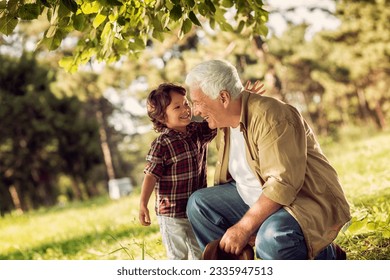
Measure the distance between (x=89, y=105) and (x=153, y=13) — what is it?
72.3 feet

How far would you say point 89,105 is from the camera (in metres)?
24.5

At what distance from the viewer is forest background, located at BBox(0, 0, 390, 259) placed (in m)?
3.10

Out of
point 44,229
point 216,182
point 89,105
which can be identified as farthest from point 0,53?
point 216,182

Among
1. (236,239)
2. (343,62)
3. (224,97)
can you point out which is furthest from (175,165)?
(343,62)

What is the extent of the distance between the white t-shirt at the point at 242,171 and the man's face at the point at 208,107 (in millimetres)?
158

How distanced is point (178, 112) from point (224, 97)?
1.59 feet

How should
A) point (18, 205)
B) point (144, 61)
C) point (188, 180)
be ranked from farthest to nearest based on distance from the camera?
1. point (18, 205)
2. point (144, 61)
3. point (188, 180)

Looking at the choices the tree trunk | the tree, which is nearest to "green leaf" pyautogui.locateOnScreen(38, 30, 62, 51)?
the tree

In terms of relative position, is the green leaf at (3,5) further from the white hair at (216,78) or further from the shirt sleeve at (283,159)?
the shirt sleeve at (283,159)

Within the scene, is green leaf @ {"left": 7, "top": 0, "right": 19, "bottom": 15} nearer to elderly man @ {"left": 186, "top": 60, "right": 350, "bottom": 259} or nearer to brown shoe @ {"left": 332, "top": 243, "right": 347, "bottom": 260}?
elderly man @ {"left": 186, "top": 60, "right": 350, "bottom": 259}

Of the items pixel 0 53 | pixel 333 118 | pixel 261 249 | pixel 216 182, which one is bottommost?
pixel 333 118

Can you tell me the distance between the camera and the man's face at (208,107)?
2.65 metres

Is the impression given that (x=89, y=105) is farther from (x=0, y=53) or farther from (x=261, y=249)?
(x=261, y=249)

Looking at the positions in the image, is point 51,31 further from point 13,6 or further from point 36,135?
point 36,135
